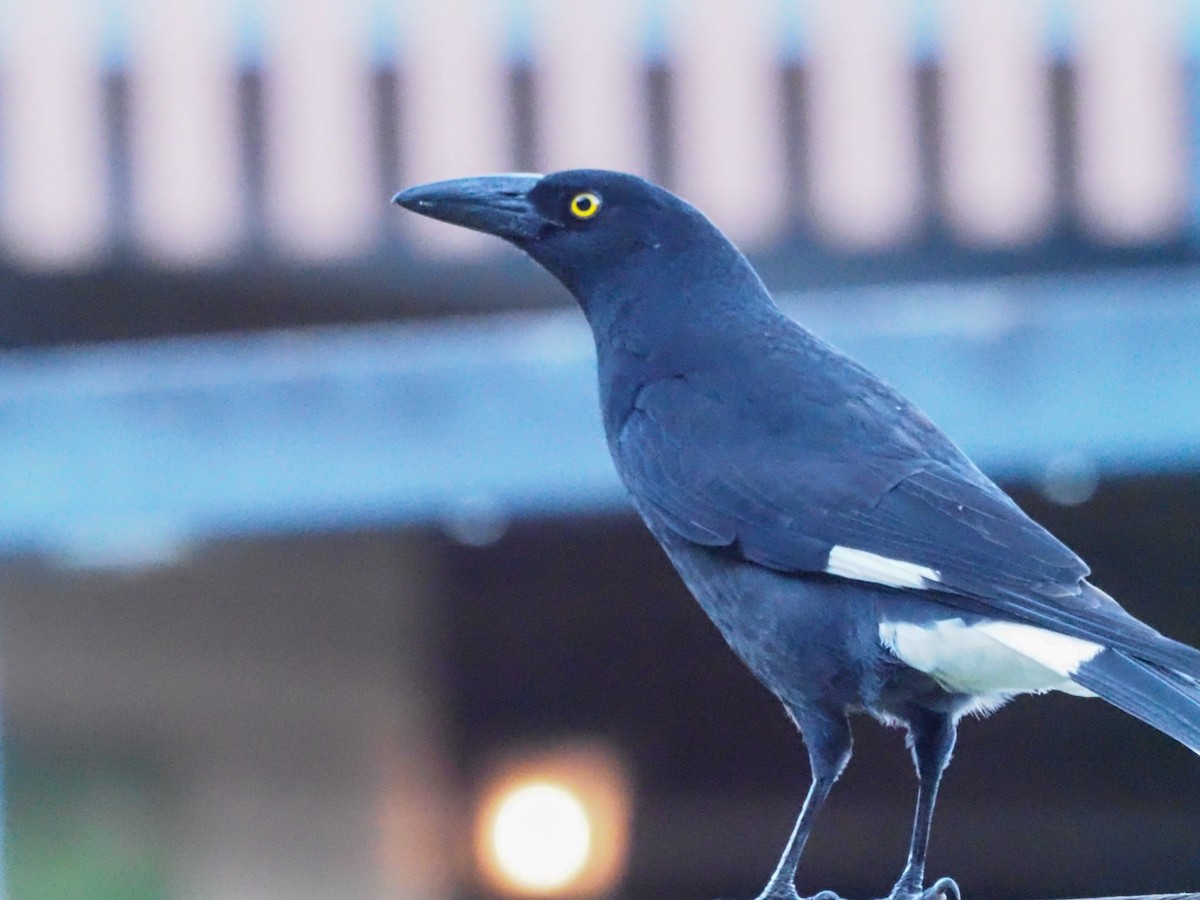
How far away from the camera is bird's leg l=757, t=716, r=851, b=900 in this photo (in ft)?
9.69

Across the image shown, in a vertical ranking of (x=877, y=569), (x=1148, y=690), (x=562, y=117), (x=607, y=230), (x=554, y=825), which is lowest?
(x=554, y=825)

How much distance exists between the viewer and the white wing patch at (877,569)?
9.50 feet

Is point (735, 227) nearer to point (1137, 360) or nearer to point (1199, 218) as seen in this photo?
point (1199, 218)

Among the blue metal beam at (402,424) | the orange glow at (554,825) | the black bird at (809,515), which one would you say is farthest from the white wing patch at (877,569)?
the orange glow at (554,825)

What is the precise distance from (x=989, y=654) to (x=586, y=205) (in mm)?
1149

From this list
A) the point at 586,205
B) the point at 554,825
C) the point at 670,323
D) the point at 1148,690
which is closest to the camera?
the point at 1148,690

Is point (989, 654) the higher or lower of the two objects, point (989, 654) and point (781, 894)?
the higher

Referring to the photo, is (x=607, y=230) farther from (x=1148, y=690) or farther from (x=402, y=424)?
(x=402, y=424)

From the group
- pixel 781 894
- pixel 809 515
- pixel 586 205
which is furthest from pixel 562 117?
pixel 781 894

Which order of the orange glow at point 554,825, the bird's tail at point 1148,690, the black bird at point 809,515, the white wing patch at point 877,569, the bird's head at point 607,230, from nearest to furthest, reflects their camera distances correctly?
the bird's tail at point 1148,690, the black bird at point 809,515, the white wing patch at point 877,569, the bird's head at point 607,230, the orange glow at point 554,825

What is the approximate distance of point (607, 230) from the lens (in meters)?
3.57

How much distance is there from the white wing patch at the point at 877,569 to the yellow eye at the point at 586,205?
849 mm

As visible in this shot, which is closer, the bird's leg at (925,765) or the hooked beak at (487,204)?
the bird's leg at (925,765)

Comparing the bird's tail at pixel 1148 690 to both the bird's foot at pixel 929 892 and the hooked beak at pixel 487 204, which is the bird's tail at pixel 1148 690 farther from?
the hooked beak at pixel 487 204
